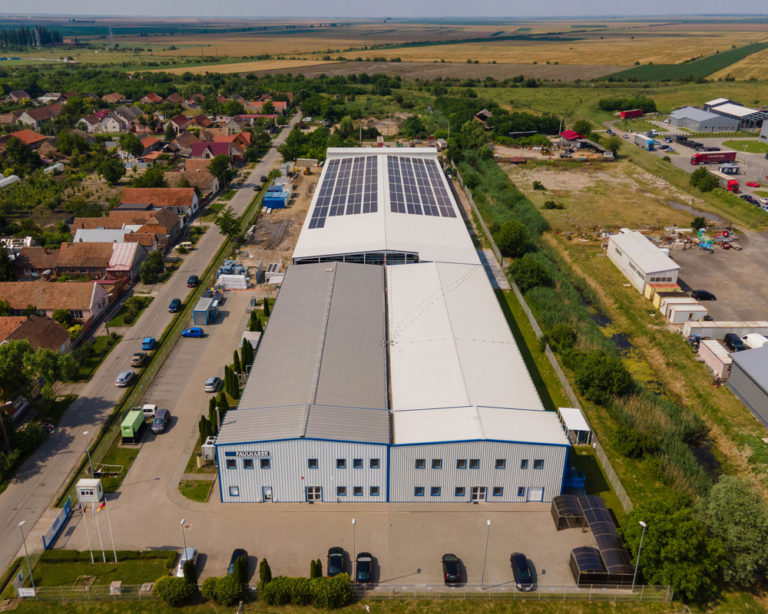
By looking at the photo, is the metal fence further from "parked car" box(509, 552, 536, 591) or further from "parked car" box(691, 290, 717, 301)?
"parked car" box(691, 290, 717, 301)

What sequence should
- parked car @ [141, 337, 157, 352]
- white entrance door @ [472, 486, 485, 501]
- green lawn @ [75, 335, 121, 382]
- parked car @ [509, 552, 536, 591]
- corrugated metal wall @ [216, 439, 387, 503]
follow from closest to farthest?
parked car @ [509, 552, 536, 591] → corrugated metal wall @ [216, 439, 387, 503] → white entrance door @ [472, 486, 485, 501] → green lawn @ [75, 335, 121, 382] → parked car @ [141, 337, 157, 352]

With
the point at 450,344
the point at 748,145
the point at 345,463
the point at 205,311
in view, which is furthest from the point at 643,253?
the point at 748,145

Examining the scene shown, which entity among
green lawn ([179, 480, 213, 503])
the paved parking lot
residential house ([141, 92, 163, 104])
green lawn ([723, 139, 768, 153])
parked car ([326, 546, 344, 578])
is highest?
residential house ([141, 92, 163, 104])

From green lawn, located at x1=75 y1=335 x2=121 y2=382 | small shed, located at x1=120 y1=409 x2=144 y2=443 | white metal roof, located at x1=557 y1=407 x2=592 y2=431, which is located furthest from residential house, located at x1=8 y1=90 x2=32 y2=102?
white metal roof, located at x1=557 y1=407 x2=592 y2=431

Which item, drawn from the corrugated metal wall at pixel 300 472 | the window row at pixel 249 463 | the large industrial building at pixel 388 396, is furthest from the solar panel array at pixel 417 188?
the window row at pixel 249 463

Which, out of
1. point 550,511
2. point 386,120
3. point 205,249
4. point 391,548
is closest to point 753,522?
point 550,511

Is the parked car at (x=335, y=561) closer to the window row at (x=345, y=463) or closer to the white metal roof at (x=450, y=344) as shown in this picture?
the window row at (x=345, y=463)

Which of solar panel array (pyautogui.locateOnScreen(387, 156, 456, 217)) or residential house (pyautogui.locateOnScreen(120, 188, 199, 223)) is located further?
residential house (pyautogui.locateOnScreen(120, 188, 199, 223))
